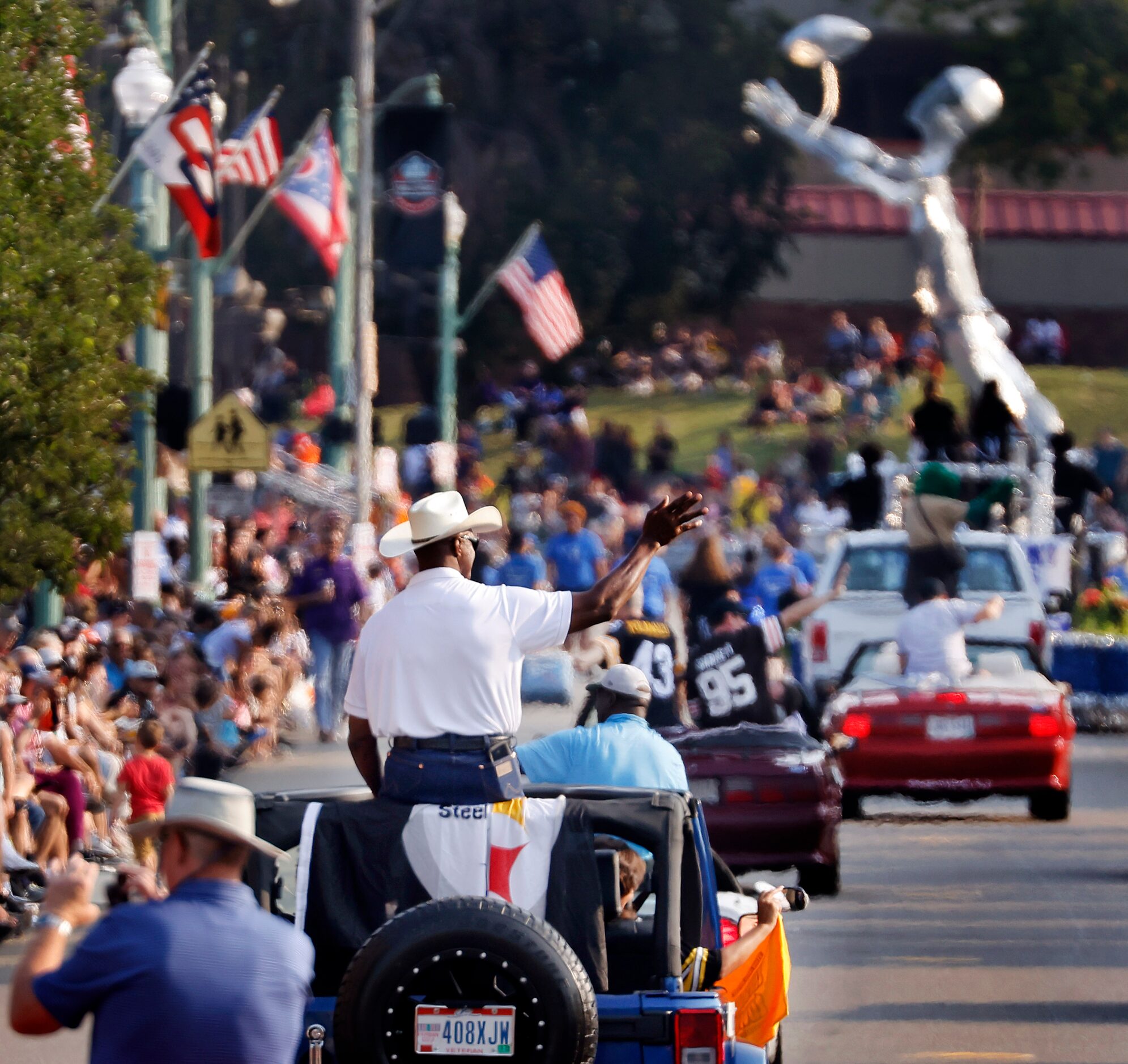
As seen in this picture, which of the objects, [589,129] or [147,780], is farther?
[589,129]

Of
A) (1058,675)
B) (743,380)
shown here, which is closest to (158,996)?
(1058,675)

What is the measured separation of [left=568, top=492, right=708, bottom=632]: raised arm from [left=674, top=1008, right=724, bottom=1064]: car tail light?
42.9 inches

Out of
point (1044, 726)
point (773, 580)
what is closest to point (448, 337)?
point (773, 580)

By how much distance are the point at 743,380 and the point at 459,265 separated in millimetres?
9347

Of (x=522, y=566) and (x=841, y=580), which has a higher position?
(x=522, y=566)

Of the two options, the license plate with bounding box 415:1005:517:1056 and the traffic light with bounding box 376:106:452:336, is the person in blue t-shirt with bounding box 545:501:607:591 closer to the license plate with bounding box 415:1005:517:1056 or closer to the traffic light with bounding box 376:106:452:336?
the traffic light with bounding box 376:106:452:336

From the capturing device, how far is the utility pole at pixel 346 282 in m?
34.2

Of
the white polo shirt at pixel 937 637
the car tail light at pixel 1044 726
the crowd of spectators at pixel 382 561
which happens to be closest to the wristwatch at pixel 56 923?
the crowd of spectators at pixel 382 561

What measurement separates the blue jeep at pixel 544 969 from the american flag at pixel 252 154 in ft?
64.1

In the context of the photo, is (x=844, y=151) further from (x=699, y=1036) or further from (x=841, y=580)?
(x=699, y=1036)

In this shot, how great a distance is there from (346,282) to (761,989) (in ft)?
92.2

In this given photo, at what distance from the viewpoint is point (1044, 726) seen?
631 inches

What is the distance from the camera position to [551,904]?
22.9 ft

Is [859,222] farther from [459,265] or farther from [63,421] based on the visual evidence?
[63,421]
